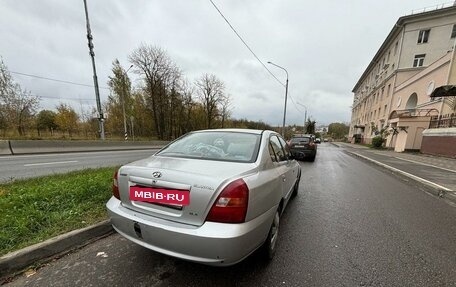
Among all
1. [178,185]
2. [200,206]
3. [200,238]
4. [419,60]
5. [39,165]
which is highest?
[419,60]

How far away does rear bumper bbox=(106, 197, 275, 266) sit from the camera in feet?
6.08

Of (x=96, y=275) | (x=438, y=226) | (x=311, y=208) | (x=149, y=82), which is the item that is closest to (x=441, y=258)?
(x=438, y=226)

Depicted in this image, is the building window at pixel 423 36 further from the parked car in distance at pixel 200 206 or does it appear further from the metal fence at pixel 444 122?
the parked car in distance at pixel 200 206

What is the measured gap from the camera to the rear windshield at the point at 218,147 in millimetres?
2654

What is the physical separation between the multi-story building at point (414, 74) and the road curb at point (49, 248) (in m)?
23.2

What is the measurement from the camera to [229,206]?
192 centimetres

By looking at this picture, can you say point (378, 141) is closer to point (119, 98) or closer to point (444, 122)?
point (444, 122)

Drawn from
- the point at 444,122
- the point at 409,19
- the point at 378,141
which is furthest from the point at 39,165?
the point at 409,19

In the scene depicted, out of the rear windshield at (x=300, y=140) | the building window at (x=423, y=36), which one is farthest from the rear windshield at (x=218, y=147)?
the building window at (x=423, y=36)

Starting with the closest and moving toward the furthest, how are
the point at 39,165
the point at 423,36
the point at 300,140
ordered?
the point at 39,165 < the point at 300,140 < the point at 423,36

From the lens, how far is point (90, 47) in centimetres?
1484

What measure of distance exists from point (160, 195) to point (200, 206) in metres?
0.44

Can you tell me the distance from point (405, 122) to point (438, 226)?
20467 mm

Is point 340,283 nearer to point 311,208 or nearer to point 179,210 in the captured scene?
point 179,210
